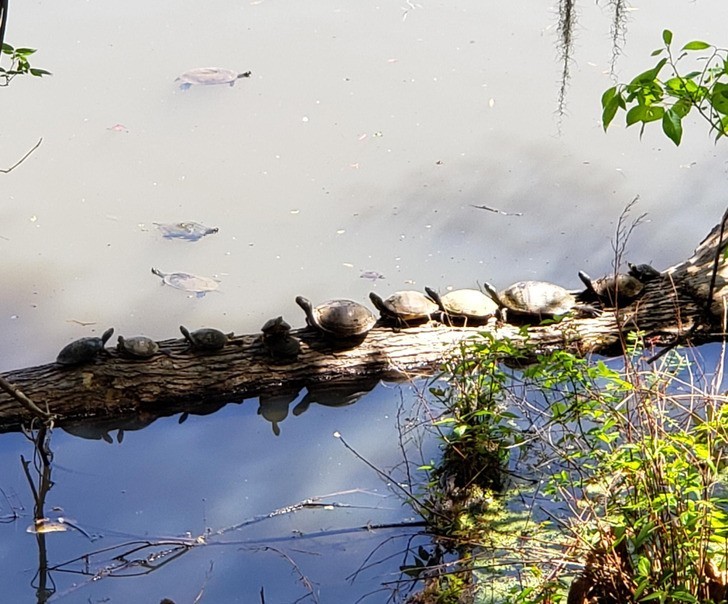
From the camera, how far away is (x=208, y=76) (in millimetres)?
8062

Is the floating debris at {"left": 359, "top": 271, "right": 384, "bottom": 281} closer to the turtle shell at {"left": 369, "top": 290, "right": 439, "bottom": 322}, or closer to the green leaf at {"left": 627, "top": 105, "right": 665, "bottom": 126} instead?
the turtle shell at {"left": 369, "top": 290, "right": 439, "bottom": 322}

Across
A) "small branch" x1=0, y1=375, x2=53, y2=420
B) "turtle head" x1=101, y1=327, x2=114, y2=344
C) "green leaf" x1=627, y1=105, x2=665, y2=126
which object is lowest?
"small branch" x1=0, y1=375, x2=53, y2=420

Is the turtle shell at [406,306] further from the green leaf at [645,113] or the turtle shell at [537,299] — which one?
the green leaf at [645,113]

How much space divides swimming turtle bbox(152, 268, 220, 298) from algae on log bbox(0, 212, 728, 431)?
0.76 m

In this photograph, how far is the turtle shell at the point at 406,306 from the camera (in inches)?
208

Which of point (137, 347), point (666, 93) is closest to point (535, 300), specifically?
point (137, 347)

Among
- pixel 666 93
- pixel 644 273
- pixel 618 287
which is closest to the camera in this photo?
pixel 666 93

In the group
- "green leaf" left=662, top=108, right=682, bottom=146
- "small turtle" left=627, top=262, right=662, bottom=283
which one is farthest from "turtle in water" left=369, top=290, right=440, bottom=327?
"green leaf" left=662, top=108, right=682, bottom=146

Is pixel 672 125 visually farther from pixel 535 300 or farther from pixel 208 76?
pixel 208 76

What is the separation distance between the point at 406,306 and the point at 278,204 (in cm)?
174

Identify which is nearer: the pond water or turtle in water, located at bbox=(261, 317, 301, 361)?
the pond water

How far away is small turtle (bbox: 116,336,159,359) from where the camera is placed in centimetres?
492

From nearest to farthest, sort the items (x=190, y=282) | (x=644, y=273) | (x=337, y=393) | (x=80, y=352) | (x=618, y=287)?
(x=80, y=352), (x=337, y=393), (x=618, y=287), (x=644, y=273), (x=190, y=282)

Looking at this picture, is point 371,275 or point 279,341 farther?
point 371,275
